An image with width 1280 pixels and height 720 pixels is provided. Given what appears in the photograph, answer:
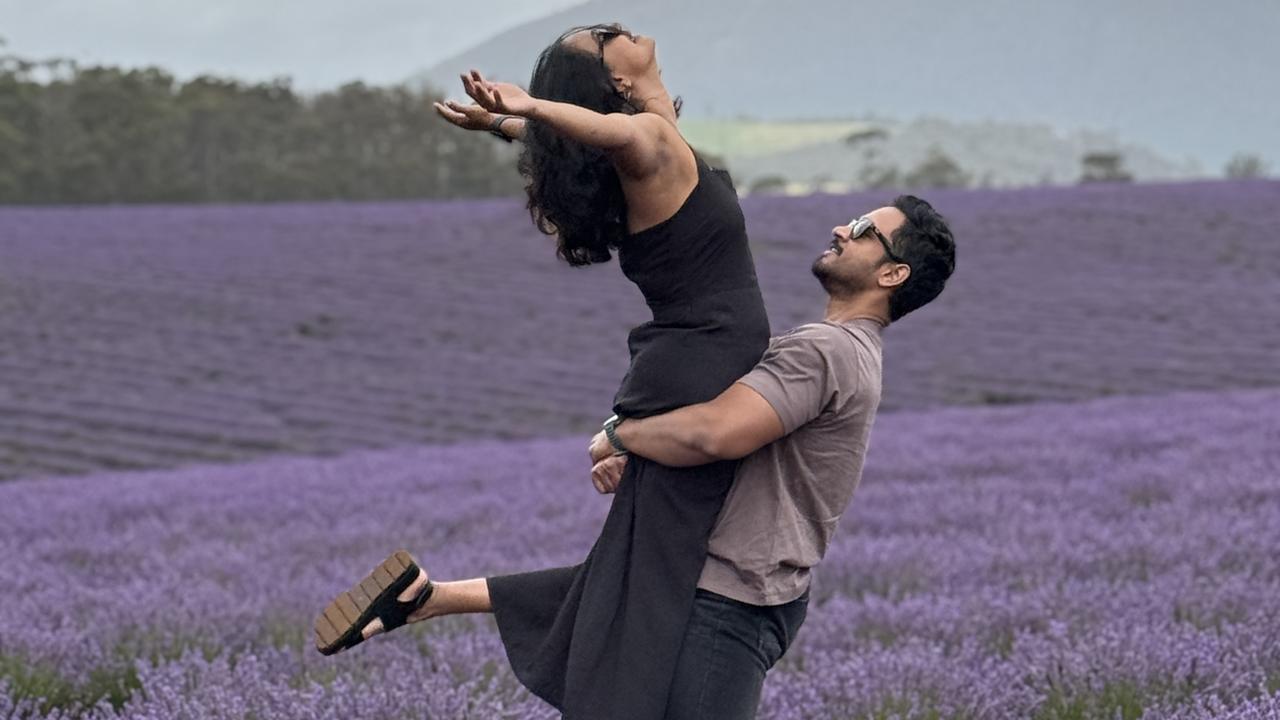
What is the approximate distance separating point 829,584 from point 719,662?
2.71 meters

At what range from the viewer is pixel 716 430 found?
1822mm

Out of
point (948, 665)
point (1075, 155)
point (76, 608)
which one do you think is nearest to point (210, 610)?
point (76, 608)

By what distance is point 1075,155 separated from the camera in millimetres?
132500

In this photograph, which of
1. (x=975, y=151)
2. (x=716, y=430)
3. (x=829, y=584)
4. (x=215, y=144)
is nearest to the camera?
(x=716, y=430)

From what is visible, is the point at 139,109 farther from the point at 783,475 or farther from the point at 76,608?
the point at 783,475

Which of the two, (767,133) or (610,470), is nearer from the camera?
(610,470)

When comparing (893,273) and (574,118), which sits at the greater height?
(574,118)

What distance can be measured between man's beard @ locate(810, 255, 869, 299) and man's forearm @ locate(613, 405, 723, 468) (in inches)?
13.6

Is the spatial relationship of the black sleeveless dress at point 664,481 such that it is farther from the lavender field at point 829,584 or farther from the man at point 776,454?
the lavender field at point 829,584

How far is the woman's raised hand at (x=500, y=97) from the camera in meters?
1.72

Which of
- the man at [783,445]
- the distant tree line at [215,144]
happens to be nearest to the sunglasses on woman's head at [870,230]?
the man at [783,445]

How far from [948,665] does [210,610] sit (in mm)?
2180

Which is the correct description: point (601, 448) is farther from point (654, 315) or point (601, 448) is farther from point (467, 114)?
point (467, 114)

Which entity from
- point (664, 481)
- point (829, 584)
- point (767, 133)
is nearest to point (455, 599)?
point (664, 481)
